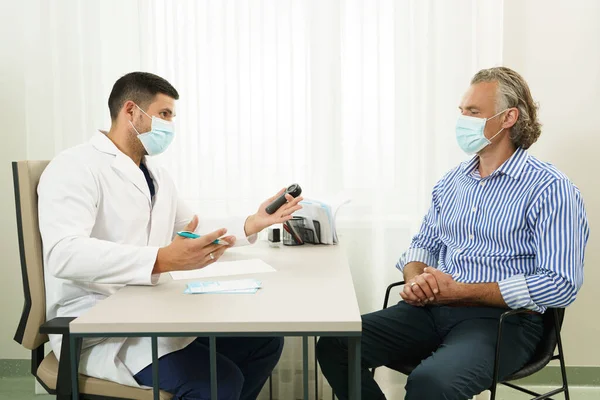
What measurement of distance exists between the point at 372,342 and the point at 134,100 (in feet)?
3.95

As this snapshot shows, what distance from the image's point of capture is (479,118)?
2221 mm

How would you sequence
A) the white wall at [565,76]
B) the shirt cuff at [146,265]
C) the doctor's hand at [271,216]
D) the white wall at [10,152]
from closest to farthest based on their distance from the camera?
the shirt cuff at [146,265], the doctor's hand at [271,216], the white wall at [565,76], the white wall at [10,152]

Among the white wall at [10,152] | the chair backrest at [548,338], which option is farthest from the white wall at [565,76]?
the white wall at [10,152]

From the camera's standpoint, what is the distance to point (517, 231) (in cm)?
205

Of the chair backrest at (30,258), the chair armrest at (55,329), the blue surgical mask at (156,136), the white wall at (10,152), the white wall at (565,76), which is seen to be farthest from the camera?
the white wall at (10,152)

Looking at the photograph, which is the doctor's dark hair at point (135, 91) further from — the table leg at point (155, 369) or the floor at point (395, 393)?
the floor at point (395, 393)

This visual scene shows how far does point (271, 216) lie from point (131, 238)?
0.55 metres

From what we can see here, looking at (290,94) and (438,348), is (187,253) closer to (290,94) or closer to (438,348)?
(438,348)

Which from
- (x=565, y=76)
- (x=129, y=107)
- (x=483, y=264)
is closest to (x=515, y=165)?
(x=483, y=264)

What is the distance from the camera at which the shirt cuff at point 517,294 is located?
1.93 meters

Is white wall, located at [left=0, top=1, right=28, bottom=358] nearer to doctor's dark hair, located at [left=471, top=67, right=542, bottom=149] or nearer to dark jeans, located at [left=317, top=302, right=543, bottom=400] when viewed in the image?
dark jeans, located at [left=317, top=302, right=543, bottom=400]

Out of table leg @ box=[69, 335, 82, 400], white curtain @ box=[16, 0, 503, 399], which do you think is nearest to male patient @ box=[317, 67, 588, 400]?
white curtain @ box=[16, 0, 503, 399]

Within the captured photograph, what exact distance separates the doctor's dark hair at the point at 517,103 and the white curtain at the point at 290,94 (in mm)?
617

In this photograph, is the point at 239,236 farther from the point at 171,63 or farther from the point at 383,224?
the point at 171,63
